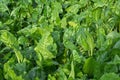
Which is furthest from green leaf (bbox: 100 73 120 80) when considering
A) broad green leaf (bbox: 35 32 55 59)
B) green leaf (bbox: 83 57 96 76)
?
broad green leaf (bbox: 35 32 55 59)

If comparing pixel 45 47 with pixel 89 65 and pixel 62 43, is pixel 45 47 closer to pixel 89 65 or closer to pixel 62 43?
pixel 62 43

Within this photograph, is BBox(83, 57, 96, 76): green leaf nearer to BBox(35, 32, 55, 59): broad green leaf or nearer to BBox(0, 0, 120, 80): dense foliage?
BBox(0, 0, 120, 80): dense foliage

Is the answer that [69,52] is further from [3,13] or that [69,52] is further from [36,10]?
[3,13]

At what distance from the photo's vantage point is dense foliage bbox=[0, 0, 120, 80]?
177cm

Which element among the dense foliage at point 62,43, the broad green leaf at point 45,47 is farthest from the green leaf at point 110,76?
the broad green leaf at point 45,47

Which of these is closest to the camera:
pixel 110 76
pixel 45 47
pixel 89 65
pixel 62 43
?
pixel 110 76

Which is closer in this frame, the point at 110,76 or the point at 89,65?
the point at 110,76

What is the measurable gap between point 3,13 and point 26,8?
0.19 meters

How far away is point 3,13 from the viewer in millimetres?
2674

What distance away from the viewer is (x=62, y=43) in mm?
2078

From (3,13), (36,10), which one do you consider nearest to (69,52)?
(36,10)

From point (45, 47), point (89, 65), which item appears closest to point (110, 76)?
point (89, 65)

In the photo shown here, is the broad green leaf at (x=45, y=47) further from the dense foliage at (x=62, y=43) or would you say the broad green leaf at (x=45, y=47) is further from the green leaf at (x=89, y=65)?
the green leaf at (x=89, y=65)

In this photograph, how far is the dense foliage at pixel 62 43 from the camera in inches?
69.6
